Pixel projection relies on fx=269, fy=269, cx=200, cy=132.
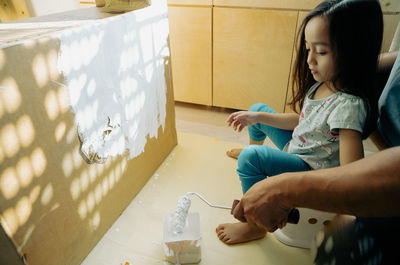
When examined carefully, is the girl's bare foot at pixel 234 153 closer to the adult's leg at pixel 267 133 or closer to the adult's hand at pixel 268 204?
the adult's leg at pixel 267 133

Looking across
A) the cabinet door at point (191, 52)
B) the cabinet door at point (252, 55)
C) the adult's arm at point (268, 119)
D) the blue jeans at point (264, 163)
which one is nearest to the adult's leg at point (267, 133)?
the adult's arm at point (268, 119)

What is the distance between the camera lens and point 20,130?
0.61m

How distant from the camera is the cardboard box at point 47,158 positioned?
593 millimetres

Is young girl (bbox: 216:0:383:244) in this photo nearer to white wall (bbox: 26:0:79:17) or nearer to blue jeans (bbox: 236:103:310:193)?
blue jeans (bbox: 236:103:310:193)

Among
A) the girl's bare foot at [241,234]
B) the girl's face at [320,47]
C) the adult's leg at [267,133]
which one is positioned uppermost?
the girl's face at [320,47]

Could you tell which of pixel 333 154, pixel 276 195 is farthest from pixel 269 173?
pixel 276 195

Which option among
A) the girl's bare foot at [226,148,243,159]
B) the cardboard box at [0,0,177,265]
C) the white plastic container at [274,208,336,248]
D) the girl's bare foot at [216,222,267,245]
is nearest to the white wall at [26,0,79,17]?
the cardboard box at [0,0,177,265]

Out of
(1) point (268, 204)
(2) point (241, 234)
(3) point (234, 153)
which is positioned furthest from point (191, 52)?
(1) point (268, 204)

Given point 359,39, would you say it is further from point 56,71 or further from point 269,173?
point 56,71

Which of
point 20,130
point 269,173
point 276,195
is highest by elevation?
point 20,130

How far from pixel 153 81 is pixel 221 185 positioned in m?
0.53

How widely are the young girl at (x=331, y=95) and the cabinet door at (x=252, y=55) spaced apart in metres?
0.49

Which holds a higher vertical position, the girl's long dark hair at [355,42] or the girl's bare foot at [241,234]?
the girl's long dark hair at [355,42]

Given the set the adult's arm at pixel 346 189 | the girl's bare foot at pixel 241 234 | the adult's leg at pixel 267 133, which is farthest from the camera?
the adult's leg at pixel 267 133
